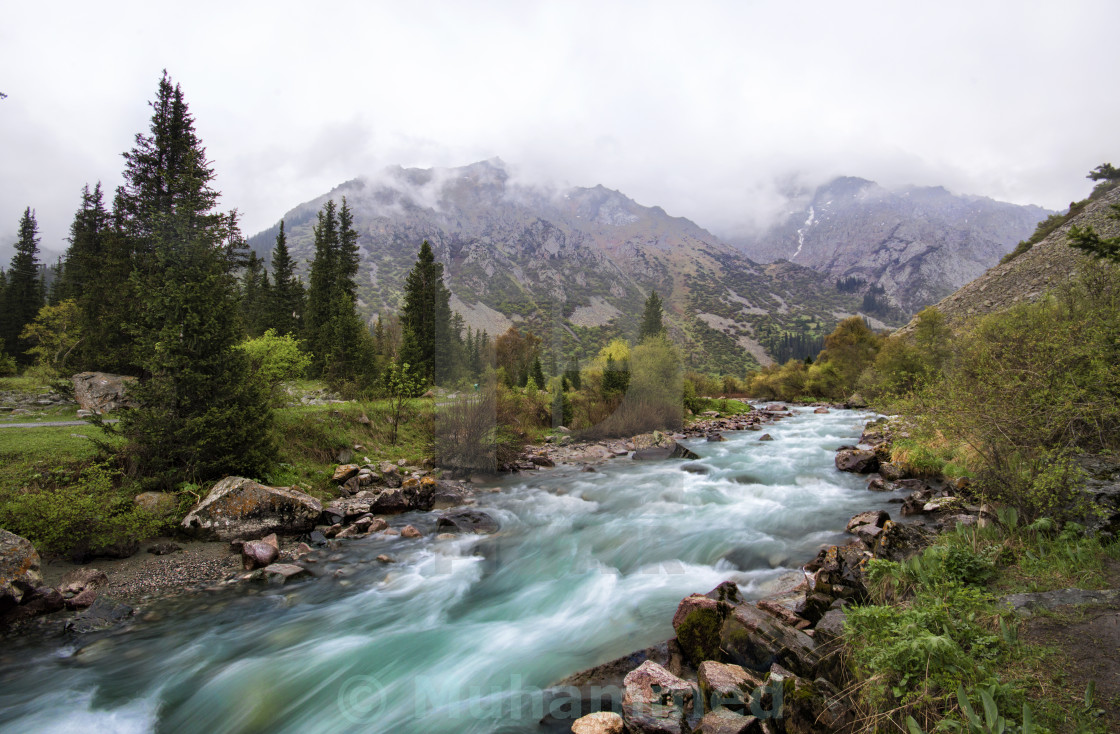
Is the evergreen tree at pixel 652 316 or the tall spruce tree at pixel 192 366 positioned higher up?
the evergreen tree at pixel 652 316

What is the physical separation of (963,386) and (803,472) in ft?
41.6

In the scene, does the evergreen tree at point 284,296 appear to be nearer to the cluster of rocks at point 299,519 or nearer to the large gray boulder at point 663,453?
the cluster of rocks at point 299,519

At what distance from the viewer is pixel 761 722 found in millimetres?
4859

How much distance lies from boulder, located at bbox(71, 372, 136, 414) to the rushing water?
52.7 ft

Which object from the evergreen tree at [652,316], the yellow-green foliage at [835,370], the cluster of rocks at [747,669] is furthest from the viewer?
the yellow-green foliage at [835,370]

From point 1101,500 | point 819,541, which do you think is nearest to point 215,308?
point 819,541

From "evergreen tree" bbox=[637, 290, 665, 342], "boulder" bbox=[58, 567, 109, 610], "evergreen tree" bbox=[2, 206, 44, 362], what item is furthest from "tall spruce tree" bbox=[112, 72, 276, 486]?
"evergreen tree" bbox=[637, 290, 665, 342]

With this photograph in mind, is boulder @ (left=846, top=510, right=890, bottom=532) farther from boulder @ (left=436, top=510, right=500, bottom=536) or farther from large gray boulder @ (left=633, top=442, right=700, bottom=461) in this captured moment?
large gray boulder @ (left=633, top=442, right=700, bottom=461)

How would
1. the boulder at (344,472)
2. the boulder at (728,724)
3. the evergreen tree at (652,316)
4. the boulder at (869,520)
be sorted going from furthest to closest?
the evergreen tree at (652,316) < the boulder at (344,472) < the boulder at (869,520) < the boulder at (728,724)

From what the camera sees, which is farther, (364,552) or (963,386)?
(364,552)

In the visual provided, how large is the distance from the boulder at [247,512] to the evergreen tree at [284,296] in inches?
1356

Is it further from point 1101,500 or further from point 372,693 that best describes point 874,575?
point 372,693

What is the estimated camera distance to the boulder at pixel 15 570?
25.1 ft

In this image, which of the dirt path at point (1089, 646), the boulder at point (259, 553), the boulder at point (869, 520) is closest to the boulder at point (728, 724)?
the dirt path at point (1089, 646)
